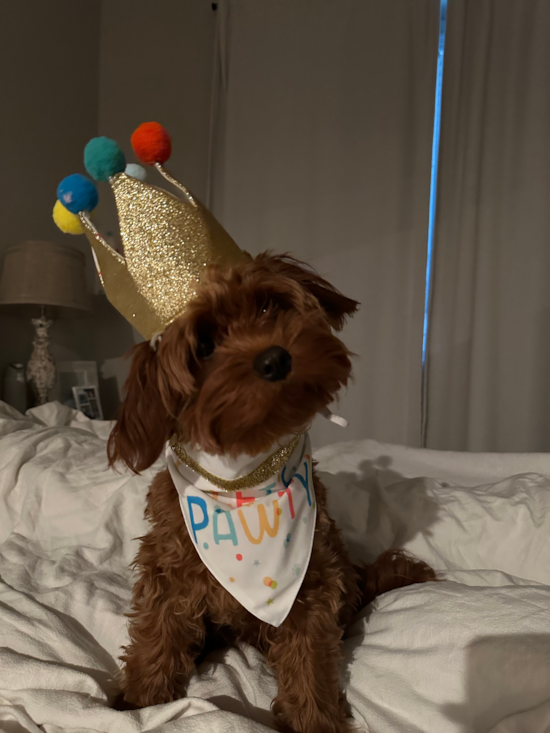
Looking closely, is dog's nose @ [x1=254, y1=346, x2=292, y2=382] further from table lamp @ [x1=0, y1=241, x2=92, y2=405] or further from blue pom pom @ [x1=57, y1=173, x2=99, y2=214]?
table lamp @ [x1=0, y1=241, x2=92, y2=405]

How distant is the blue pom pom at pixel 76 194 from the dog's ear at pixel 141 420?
1.04 ft

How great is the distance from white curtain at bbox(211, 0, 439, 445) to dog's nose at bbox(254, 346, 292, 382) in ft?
7.01

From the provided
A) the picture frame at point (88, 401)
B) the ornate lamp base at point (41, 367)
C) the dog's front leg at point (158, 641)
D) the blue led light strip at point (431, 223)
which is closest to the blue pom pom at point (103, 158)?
the dog's front leg at point (158, 641)

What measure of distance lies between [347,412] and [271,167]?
1.69m

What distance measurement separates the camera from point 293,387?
657mm

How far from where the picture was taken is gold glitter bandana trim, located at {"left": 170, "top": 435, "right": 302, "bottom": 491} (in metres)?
0.79

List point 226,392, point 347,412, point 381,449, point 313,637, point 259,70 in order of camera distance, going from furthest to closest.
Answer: point 259,70 < point 347,412 < point 381,449 < point 313,637 < point 226,392

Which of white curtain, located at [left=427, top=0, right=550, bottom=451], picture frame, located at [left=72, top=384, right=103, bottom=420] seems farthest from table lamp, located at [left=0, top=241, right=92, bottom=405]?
white curtain, located at [left=427, top=0, right=550, bottom=451]

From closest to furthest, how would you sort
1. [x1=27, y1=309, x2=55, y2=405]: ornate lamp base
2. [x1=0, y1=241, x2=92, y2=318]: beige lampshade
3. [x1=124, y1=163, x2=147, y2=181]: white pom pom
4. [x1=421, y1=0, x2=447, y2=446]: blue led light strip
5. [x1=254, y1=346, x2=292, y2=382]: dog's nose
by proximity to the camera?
[x1=254, y1=346, x2=292, y2=382]: dog's nose < [x1=124, y1=163, x2=147, y2=181]: white pom pom < [x1=0, y1=241, x2=92, y2=318]: beige lampshade < [x1=27, y1=309, x2=55, y2=405]: ornate lamp base < [x1=421, y1=0, x2=447, y2=446]: blue led light strip

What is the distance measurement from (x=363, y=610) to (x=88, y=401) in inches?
80.3

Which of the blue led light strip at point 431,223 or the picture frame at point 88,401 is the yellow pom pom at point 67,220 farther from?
the blue led light strip at point 431,223

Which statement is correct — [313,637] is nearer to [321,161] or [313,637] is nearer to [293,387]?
[293,387]

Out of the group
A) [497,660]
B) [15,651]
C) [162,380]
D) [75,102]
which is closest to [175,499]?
[162,380]

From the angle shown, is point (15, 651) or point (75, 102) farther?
point (75, 102)
